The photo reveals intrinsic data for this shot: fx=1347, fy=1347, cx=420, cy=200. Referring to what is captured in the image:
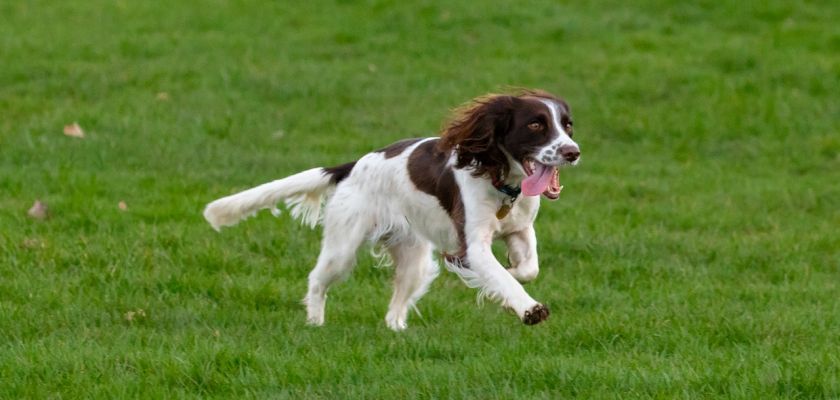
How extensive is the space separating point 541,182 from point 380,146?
5.80 metres

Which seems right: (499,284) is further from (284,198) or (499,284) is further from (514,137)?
(284,198)

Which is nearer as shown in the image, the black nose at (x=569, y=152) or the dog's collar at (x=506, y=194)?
the black nose at (x=569, y=152)

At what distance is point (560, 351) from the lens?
5.79 m

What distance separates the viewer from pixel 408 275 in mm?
6820

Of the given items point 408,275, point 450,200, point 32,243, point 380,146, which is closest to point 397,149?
point 450,200

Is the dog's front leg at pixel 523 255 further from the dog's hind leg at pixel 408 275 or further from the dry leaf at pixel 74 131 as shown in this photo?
the dry leaf at pixel 74 131

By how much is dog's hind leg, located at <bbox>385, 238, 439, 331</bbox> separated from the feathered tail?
1.59 ft

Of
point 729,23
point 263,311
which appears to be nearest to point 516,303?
point 263,311

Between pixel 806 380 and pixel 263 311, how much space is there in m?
2.83

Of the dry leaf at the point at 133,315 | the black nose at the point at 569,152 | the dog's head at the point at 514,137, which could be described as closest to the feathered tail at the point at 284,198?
the dry leaf at the point at 133,315

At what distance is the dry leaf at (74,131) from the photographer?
10992 mm

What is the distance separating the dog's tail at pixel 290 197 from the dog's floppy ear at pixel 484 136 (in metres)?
0.99

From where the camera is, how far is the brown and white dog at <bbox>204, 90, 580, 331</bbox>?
5.82 meters

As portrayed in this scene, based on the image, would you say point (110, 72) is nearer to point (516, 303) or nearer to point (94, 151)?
point (94, 151)
